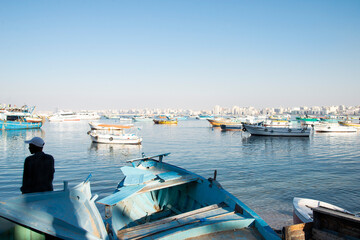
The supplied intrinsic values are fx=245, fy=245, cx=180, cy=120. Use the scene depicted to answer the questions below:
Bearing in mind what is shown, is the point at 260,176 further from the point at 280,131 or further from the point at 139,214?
the point at 280,131

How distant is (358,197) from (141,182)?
35.5 ft

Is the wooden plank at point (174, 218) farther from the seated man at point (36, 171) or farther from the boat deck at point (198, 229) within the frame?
the seated man at point (36, 171)

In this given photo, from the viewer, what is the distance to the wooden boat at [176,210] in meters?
4.81

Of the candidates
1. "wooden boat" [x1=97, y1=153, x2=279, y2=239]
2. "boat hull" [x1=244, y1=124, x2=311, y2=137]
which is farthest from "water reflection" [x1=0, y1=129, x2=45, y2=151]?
"boat hull" [x1=244, y1=124, x2=311, y2=137]

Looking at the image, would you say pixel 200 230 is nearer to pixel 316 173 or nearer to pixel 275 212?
pixel 275 212

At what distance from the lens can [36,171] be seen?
458cm

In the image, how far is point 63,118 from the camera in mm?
110562

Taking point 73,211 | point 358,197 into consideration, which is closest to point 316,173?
point 358,197

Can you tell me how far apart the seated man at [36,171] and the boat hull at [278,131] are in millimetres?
44581

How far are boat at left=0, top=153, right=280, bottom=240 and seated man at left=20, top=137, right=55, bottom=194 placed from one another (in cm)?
60

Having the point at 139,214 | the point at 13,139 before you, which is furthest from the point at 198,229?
the point at 13,139

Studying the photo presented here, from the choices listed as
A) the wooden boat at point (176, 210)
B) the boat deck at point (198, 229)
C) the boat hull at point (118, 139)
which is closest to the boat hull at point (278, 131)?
the boat hull at point (118, 139)

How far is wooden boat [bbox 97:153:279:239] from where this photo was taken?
481cm

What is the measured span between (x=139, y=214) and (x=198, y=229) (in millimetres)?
3396
